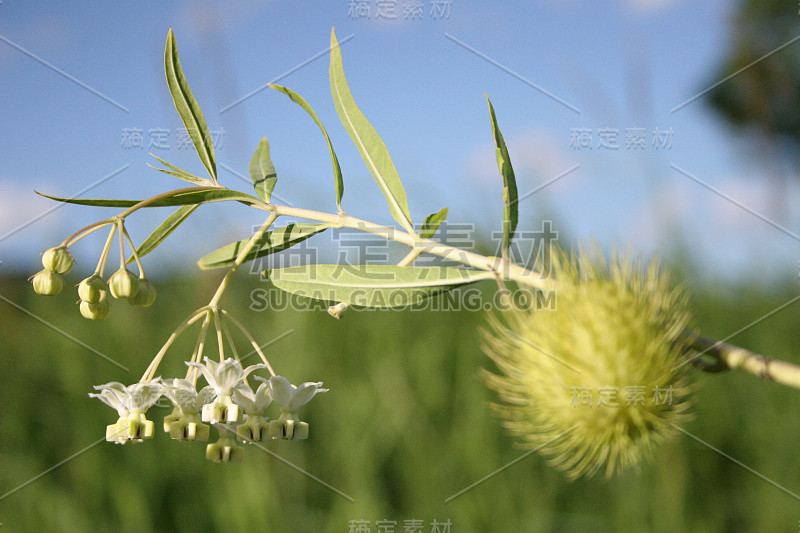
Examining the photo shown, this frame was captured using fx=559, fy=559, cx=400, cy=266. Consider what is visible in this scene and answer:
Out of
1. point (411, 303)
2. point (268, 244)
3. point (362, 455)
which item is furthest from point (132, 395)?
point (362, 455)

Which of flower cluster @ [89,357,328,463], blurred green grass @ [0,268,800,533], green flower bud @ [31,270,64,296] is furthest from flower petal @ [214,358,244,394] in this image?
blurred green grass @ [0,268,800,533]

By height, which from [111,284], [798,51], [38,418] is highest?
[798,51]

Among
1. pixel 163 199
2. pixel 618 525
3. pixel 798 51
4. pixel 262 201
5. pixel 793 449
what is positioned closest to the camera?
pixel 163 199

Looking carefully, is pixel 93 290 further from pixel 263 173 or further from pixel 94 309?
pixel 263 173

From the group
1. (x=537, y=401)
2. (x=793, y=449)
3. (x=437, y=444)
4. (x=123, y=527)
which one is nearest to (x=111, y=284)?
(x=537, y=401)

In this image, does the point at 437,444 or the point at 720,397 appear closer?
the point at 437,444

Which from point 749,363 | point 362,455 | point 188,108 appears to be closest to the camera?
point 749,363

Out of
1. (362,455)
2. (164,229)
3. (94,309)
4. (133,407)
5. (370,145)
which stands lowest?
(362,455)

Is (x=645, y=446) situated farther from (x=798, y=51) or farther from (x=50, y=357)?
(x=798, y=51)
